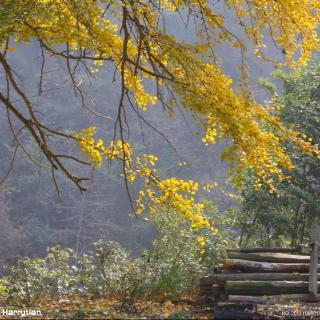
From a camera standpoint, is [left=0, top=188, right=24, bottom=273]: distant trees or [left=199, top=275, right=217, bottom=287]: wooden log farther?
[left=0, top=188, right=24, bottom=273]: distant trees

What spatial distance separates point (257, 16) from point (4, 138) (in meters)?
37.5

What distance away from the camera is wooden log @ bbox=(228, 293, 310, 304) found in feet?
18.7

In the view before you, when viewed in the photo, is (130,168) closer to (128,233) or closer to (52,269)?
(52,269)

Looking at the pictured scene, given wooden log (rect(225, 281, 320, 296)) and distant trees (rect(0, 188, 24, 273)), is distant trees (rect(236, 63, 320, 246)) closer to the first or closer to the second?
wooden log (rect(225, 281, 320, 296))

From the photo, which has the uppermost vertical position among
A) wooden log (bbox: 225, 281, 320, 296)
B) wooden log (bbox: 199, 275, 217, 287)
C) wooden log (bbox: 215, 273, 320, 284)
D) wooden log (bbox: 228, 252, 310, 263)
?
wooden log (bbox: 228, 252, 310, 263)

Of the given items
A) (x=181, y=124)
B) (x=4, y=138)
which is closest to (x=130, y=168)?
(x=4, y=138)

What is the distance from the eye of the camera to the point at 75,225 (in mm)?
36219

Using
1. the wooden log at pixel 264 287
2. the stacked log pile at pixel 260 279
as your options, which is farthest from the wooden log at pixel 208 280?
the wooden log at pixel 264 287

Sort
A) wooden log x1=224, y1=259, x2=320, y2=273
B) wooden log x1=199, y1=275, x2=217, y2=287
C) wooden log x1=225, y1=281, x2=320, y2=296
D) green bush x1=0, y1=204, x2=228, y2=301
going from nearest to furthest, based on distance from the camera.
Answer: wooden log x1=225, y1=281, x2=320, y2=296
wooden log x1=199, y1=275, x2=217, y2=287
wooden log x1=224, y1=259, x2=320, y2=273
green bush x1=0, y1=204, x2=228, y2=301

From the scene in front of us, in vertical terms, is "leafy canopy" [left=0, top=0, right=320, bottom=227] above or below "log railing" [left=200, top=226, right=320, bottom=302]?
above

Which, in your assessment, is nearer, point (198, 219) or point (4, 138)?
point (198, 219)

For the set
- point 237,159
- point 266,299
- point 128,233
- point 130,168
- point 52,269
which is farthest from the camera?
point 128,233

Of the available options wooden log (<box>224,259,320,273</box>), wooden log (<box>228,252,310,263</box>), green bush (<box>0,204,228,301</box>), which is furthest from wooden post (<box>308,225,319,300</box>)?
green bush (<box>0,204,228,301</box>)

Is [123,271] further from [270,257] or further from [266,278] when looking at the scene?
[266,278]
